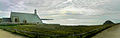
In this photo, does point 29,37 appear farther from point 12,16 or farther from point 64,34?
point 12,16

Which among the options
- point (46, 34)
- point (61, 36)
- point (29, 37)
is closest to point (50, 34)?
point (46, 34)

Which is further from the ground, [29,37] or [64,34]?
[64,34]

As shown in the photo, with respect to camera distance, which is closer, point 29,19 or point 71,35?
point 71,35

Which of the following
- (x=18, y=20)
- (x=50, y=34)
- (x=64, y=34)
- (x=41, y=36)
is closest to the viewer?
(x=64, y=34)

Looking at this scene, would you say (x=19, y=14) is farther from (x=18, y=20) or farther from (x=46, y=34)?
(x=46, y=34)

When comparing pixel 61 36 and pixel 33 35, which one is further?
pixel 33 35

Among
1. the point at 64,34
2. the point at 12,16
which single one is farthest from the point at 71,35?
the point at 12,16

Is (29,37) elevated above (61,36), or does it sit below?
below

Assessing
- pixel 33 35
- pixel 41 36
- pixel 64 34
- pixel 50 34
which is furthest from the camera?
pixel 33 35

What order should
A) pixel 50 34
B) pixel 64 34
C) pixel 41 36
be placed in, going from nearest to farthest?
pixel 64 34
pixel 50 34
pixel 41 36
